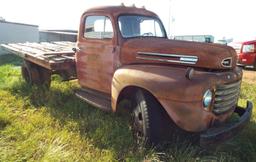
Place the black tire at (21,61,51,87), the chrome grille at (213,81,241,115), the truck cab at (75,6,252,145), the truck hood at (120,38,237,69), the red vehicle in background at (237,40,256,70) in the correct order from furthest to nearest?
the red vehicle in background at (237,40,256,70)
the black tire at (21,61,51,87)
the truck hood at (120,38,237,69)
the chrome grille at (213,81,241,115)
the truck cab at (75,6,252,145)

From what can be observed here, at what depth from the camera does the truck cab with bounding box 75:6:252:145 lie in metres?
3.44

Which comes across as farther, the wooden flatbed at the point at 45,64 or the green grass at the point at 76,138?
the wooden flatbed at the point at 45,64

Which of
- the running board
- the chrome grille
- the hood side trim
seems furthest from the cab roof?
the chrome grille

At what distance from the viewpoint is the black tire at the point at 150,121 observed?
3.72 metres

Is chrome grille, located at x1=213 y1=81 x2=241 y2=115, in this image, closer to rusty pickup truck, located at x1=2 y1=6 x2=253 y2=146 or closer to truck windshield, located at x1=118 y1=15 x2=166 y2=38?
rusty pickup truck, located at x1=2 y1=6 x2=253 y2=146

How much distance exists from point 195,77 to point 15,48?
5.46 meters

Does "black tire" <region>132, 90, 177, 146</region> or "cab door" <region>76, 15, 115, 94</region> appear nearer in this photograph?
"black tire" <region>132, 90, 177, 146</region>

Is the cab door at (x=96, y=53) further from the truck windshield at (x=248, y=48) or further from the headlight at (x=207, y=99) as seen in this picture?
the truck windshield at (x=248, y=48)

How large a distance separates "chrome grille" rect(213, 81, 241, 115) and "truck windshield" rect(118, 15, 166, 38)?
1670 millimetres

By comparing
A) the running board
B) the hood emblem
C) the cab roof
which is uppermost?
the cab roof

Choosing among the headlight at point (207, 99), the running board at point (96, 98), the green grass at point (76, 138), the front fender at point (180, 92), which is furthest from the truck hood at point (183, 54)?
the green grass at point (76, 138)

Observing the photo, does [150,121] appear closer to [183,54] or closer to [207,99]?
[207,99]

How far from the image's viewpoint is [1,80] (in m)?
7.78

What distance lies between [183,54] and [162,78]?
18.1 inches
